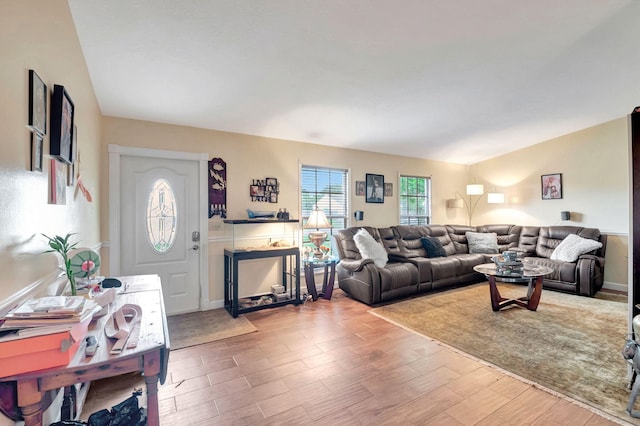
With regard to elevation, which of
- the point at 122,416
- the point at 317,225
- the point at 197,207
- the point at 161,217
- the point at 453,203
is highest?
the point at 453,203

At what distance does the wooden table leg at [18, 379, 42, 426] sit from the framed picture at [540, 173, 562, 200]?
278 inches

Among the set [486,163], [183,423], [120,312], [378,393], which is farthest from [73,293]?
[486,163]

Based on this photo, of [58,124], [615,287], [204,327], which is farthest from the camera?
[615,287]

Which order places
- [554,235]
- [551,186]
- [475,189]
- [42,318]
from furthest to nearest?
[475,189] → [551,186] → [554,235] → [42,318]

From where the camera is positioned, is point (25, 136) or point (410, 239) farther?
point (410, 239)

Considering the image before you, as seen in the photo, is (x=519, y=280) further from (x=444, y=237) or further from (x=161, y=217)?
(x=161, y=217)

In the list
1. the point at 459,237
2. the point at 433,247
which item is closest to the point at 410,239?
the point at 433,247

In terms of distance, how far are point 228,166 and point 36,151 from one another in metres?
2.65

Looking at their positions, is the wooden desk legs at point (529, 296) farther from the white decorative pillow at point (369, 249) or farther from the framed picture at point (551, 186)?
the framed picture at point (551, 186)

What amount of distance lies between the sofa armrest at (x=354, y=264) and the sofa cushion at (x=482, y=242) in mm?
2828

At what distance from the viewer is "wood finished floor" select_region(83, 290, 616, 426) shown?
72.8 inches

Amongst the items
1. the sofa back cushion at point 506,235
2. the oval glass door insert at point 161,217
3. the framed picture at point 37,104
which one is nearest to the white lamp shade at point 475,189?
the sofa back cushion at point 506,235

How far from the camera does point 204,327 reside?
10.7 feet

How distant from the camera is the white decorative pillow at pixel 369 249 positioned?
4148mm
